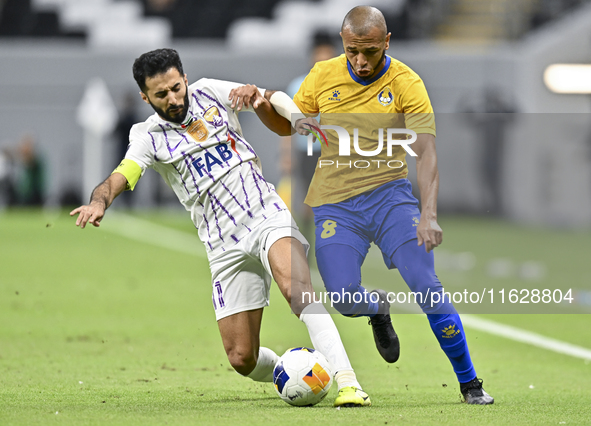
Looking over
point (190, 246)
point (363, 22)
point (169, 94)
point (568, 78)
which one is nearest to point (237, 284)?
point (169, 94)

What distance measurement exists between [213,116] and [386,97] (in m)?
0.96

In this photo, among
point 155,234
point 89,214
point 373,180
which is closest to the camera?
point 89,214

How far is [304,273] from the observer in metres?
4.96

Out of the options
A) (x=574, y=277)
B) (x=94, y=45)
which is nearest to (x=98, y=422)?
(x=574, y=277)

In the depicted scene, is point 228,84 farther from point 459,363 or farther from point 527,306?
point 527,306

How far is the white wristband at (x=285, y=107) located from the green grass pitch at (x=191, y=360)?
1.54 meters

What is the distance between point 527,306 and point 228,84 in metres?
5.47

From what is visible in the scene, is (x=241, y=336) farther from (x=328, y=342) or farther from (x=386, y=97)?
(x=386, y=97)

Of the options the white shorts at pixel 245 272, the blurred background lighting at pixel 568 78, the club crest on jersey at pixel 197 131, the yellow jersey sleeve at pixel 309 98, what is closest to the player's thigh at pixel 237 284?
the white shorts at pixel 245 272

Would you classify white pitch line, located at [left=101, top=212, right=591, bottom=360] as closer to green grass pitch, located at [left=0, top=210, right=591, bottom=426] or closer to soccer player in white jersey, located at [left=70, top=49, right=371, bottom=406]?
green grass pitch, located at [left=0, top=210, right=591, bottom=426]

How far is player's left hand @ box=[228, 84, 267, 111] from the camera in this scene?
17.4 feet

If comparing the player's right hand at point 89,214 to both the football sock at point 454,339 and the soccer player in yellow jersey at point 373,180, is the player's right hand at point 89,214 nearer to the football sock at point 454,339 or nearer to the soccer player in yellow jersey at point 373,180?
the soccer player in yellow jersey at point 373,180

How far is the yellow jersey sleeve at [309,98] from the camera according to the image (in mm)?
5500

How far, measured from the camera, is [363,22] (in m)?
4.98
